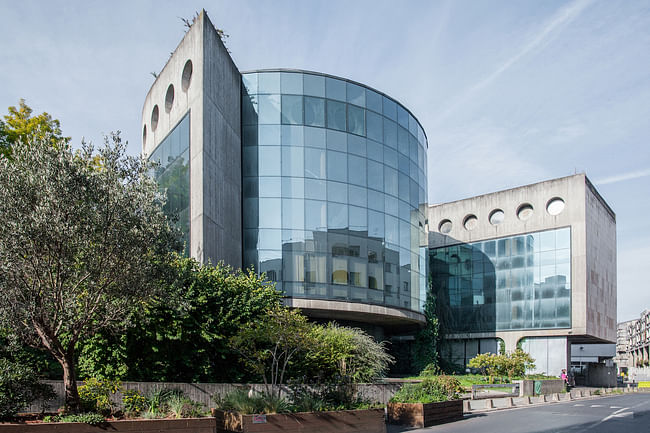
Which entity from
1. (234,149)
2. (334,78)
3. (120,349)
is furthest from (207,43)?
(120,349)

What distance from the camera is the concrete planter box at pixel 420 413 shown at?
2003cm

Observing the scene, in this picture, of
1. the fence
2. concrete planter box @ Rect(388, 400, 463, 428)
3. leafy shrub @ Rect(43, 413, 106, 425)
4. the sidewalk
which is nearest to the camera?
leafy shrub @ Rect(43, 413, 106, 425)

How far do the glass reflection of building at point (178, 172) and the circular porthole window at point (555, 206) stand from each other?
36401 millimetres

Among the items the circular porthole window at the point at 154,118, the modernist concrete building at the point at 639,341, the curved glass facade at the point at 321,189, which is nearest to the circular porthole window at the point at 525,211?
the curved glass facade at the point at 321,189

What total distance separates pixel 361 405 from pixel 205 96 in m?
18.0

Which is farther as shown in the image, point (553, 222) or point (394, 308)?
point (553, 222)

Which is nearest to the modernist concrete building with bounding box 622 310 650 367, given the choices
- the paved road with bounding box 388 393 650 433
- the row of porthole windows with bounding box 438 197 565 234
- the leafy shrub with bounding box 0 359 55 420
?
the row of porthole windows with bounding box 438 197 565 234

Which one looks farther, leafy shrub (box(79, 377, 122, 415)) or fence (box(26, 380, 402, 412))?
fence (box(26, 380, 402, 412))

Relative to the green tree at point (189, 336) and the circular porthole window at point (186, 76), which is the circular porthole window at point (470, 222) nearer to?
the circular porthole window at point (186, 76)

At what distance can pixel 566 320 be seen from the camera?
49344 mm

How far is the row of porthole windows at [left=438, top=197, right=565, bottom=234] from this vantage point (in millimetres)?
51969

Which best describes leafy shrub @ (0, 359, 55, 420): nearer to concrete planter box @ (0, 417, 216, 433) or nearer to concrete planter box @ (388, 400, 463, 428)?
concrete planter box @ (0, 417, 216, 433)

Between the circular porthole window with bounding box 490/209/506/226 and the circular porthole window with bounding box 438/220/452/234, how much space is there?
16.5 feet

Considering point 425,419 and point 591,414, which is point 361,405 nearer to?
point 425,419
